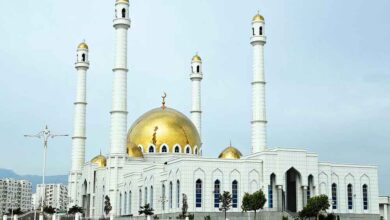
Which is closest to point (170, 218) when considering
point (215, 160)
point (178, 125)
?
point (215, 160)

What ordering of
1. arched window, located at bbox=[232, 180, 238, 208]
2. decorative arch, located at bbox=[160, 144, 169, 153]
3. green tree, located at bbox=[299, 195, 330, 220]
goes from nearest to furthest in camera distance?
green tree, located at bbox=[299, 195, 330, 220], arched window, located at bbox=[232, 180, 238, 208], decorative arch, located at bbox=[160, 144, 169, 153]

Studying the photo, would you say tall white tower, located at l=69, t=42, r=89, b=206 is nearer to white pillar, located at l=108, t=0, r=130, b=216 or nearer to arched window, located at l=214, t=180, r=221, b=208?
white pillar, located at l=108, t=0, r=130, b=216

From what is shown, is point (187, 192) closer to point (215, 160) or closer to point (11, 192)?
point (215, 160)

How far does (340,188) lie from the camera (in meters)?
57.7

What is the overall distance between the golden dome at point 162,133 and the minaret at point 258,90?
8.76 metres

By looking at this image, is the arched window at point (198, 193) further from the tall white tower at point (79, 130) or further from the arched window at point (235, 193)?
the tall white tower at point (79, 130)

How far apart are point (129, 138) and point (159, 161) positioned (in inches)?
198

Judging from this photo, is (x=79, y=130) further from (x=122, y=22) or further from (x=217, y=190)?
(x=217, y=190)

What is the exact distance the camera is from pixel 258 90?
6097cm

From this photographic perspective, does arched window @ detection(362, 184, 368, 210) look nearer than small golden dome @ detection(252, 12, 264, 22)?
Yes

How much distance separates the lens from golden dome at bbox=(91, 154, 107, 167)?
68.1 meters

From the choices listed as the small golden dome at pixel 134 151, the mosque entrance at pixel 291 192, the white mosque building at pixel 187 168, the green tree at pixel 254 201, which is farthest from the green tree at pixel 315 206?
the small golden dome at pixel 134 151

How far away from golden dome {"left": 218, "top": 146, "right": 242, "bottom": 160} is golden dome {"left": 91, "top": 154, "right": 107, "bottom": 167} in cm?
1356

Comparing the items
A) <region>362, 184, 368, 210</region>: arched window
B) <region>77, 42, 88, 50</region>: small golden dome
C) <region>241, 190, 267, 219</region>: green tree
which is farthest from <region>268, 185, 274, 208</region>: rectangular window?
<region>77, 42, 88, 50</region>: small golden dome
